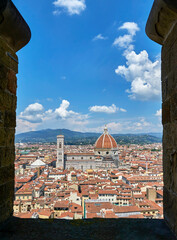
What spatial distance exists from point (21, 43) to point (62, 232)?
61.6 inches

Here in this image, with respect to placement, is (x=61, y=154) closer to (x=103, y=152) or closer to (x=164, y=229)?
(x=103, y=152)

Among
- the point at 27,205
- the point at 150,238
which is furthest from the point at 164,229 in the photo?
the point at 27,205

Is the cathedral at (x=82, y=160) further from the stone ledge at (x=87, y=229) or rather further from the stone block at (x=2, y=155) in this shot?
the stone block at (x=2, y=155)

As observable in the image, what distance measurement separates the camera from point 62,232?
5.10 feet

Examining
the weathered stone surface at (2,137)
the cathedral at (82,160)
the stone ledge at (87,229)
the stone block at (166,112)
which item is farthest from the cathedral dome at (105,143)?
the weathered stone surface at (2,137)

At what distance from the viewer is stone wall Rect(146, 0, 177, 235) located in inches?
55.0

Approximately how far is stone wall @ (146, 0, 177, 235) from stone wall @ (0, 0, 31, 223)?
40.3 inches

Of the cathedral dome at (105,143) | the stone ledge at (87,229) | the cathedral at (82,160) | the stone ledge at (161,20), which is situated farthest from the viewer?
the cathedral dome at (105,143)

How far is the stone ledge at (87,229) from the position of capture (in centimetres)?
147

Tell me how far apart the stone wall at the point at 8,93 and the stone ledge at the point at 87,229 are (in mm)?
178

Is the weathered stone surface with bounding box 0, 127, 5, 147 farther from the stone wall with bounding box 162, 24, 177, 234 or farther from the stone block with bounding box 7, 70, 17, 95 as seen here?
the stone wall with bounding box 162, 24, 177, 234

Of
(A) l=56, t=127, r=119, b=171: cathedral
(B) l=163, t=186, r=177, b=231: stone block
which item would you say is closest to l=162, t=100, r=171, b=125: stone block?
(B) l=163, t=186, r=177, b=231: stone block

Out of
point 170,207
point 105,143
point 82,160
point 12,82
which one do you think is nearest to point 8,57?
point 12,82

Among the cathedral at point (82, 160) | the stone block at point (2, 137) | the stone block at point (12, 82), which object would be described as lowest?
the cathedral at point (82, 160)
